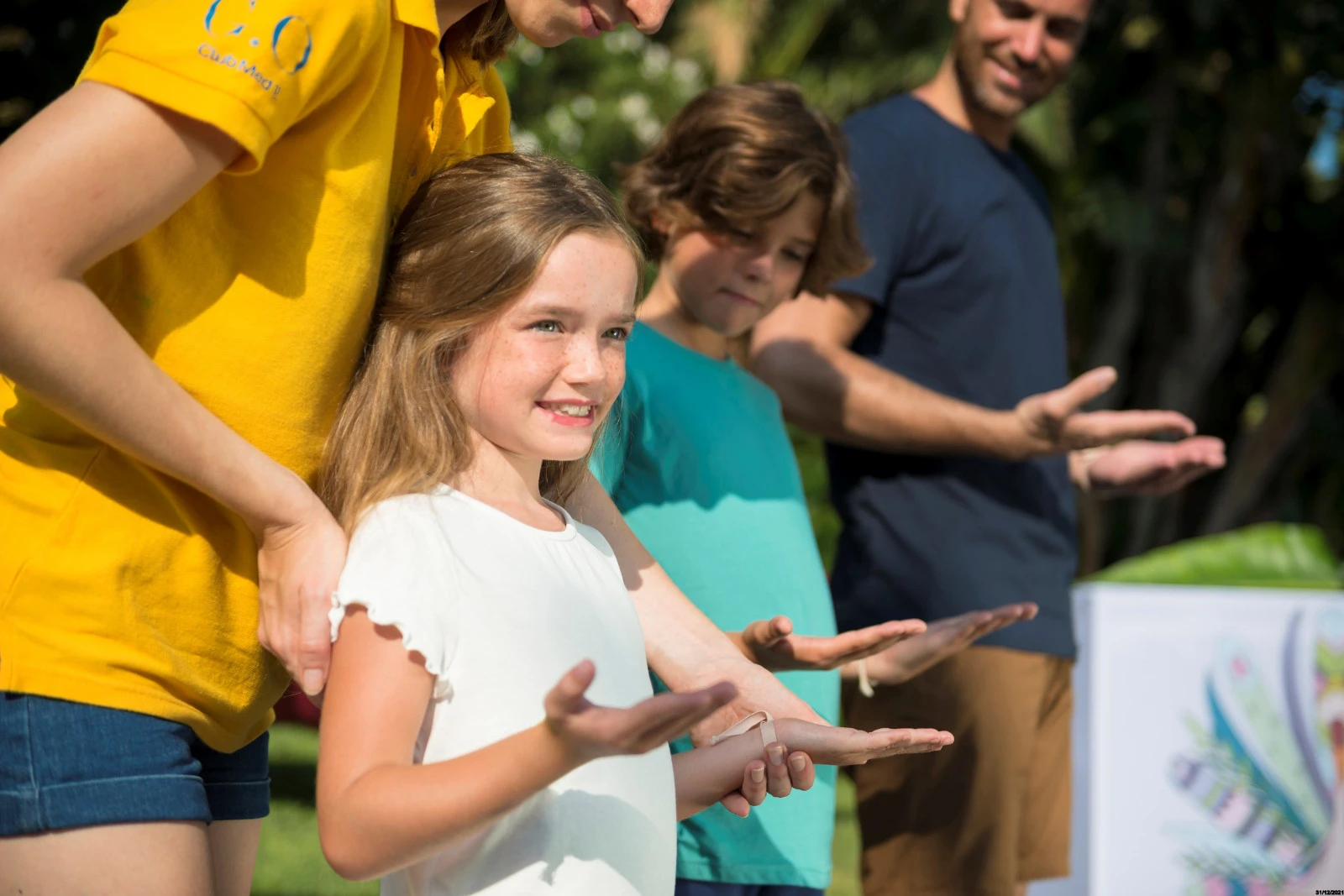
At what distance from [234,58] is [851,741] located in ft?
3.14

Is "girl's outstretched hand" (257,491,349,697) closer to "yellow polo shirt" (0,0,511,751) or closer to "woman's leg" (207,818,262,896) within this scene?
"yellow polo shirt" (0,0,511,751)

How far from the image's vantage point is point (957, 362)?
282cm

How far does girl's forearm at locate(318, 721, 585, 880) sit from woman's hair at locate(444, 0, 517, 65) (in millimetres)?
860

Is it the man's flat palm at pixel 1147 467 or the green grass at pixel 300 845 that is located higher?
the man's flat palm at pixel 1147 467

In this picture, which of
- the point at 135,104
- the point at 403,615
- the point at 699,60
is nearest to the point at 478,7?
the point at 135,104

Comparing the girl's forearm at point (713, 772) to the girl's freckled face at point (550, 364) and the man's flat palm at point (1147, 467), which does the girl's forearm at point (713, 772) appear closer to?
the girl's freckled face at point (550, 364)

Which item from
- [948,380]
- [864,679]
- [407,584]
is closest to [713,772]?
[407,584]

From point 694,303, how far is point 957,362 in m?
0.67

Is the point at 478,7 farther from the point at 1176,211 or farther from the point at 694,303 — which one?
the point at 1176,211

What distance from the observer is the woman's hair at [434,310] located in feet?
4.90

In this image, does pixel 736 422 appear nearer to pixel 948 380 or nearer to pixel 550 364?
pixel 948 380

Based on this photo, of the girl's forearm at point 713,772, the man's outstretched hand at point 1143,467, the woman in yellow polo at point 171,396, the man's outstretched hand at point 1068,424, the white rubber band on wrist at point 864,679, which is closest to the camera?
the woman in yellow polo at point 171,396

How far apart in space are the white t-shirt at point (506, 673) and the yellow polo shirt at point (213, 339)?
14 cm

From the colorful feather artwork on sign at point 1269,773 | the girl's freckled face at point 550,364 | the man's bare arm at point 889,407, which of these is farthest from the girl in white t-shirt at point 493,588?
the colorful feather artwork on sign at point 1269,773
